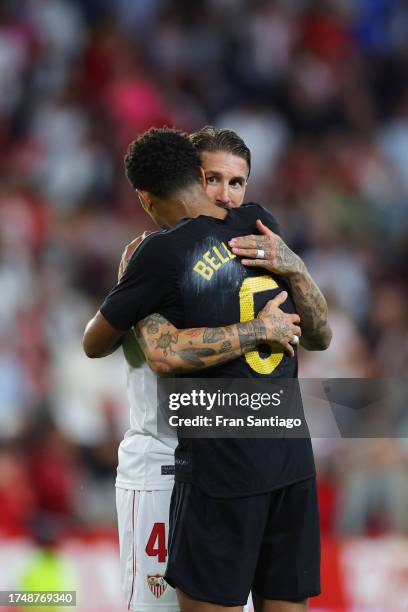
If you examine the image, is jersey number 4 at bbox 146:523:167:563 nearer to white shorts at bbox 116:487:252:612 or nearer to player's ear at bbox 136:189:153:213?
white shorts at bbox 116:487:252:612

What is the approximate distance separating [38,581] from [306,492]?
2.38 m

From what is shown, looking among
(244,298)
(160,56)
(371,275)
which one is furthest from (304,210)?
(244,298)

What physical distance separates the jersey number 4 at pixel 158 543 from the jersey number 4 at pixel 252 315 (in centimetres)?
69

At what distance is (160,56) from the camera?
10.1m

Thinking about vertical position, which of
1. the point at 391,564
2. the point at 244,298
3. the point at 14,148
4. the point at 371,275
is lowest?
the point at 391,564

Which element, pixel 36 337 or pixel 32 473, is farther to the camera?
pixel 36 337

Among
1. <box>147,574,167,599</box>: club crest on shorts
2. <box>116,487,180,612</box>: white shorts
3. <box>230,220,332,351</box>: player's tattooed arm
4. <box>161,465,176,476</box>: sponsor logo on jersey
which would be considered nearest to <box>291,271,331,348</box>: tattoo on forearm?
<box>230,220,332,351</box>: player's tattooed arm

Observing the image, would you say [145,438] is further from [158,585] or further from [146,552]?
[158,585]

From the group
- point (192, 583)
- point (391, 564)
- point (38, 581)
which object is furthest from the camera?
point (391, 564)

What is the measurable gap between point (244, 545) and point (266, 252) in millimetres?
866

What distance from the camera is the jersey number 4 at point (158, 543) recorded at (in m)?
3.54

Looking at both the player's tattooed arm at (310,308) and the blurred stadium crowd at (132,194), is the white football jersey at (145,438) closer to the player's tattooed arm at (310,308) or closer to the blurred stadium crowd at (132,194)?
the player's tattooed arm at (310,308)

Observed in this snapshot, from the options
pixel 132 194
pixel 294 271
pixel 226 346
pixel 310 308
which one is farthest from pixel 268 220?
pixel 132 194

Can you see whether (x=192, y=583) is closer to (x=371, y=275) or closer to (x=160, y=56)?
(x=371, y=275)
